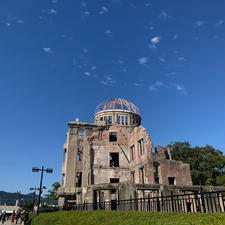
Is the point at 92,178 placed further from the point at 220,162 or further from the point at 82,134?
the point at 220,162

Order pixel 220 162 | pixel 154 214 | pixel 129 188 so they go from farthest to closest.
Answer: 1. pixel 220 162
2. pixel 129 188
3. pixel 154 214

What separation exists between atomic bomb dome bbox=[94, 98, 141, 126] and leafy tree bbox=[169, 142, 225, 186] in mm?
10264

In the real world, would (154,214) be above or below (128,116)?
below

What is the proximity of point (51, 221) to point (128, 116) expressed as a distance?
101 feet

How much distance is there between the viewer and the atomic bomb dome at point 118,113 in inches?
1635

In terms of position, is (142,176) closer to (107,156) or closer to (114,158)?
(107,156)

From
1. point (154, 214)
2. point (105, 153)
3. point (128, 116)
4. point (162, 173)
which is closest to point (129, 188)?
point (154, 214)

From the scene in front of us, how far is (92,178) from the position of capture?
30406 millimetres

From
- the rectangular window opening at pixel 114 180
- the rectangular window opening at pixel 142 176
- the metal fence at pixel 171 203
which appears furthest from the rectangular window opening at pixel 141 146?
the metal fence at pixel 171 203

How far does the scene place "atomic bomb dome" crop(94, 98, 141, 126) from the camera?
41.5 meters

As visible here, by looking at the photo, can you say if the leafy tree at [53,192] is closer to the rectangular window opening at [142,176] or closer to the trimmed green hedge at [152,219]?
the rectangular window opening at [142,176]

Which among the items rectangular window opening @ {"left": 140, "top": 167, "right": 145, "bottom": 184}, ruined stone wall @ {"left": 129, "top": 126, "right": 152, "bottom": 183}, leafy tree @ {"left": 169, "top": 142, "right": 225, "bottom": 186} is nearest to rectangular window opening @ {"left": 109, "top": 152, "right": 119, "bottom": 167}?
ruined stone wall @ {"left": 129, "top": 126, "right": 152, "bottom": 183}

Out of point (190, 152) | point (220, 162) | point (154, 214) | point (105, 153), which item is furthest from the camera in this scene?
point (190, 152)

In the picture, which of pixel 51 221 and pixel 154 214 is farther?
pixel 51 221
